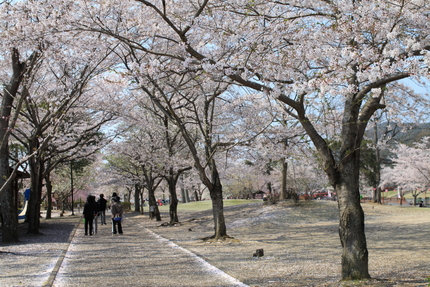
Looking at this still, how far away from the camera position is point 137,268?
21.4 ft

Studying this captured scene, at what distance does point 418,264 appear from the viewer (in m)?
6.03

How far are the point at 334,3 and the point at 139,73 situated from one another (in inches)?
141

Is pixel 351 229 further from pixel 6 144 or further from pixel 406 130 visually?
pixel 6 144

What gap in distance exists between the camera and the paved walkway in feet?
17.8

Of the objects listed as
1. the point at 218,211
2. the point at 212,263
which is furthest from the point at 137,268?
the point at 218,211

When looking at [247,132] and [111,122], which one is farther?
[111,122]

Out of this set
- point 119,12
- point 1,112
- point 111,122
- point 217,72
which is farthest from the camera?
point 111,122

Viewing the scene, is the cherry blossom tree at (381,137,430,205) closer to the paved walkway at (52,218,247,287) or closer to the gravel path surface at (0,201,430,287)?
the gravel path surface at (0,201,430,287)

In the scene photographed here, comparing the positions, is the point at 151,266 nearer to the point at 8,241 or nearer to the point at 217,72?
the point at 217,72

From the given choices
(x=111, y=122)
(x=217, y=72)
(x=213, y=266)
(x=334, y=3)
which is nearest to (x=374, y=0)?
(x=334, y=3)

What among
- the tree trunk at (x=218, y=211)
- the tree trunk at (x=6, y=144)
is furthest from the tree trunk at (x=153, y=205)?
the tree trunk at (x=218, y=211)

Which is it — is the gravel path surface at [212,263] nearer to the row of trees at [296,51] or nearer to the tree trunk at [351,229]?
the tree trunk at [351,229]

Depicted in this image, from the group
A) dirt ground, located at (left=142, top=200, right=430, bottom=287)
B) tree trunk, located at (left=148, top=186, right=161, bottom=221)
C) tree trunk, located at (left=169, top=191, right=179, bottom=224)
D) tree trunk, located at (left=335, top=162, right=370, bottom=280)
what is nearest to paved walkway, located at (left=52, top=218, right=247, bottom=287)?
dirt ground, located at (left=142, top=200, right=430, bottom=287)

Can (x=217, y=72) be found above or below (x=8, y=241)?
above
